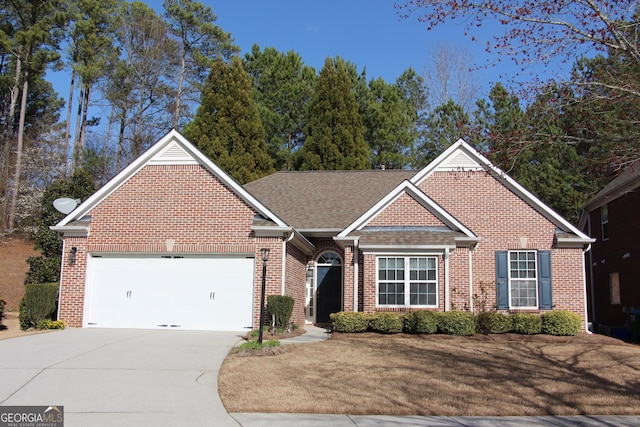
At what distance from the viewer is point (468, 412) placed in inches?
335

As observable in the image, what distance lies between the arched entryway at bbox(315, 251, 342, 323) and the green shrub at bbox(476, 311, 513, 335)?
218 inches

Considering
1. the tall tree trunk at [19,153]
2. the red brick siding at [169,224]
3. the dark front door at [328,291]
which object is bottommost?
the dark front door at [328,291]

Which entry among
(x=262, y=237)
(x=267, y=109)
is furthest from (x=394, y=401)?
(x=267, y=109)

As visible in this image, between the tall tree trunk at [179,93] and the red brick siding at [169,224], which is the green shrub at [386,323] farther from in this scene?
the tall tree trunk at [179,93]

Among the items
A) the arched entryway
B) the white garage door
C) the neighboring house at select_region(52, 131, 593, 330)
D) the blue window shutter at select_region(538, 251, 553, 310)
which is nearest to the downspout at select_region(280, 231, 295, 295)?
the neighboring house at select_region(52, 131, 593, 330)

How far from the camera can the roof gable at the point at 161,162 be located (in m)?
17.3

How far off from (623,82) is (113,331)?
13766mm

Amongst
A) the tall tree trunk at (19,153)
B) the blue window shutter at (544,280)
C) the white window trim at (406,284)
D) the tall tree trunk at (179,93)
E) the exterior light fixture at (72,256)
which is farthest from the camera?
the tall tree trunk at (179,93)

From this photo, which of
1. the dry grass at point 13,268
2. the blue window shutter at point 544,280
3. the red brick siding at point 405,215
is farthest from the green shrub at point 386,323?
the dry grass at point 13,268

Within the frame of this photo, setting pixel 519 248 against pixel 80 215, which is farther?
pixel 519 248

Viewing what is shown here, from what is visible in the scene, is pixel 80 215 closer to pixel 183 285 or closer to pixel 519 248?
pixel 183 285

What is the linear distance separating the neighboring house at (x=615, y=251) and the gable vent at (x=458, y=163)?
518 centimetres

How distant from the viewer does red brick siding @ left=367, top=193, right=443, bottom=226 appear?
17891 mm

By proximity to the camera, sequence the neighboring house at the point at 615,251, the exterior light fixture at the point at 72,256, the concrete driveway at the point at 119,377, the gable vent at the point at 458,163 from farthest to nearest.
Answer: the neighboring house at the point at 615,251 < the gable vent at the point at 458,163 < the exterior light fixture at the point at 72,256 < the concrete driveway at the point at 119,377
